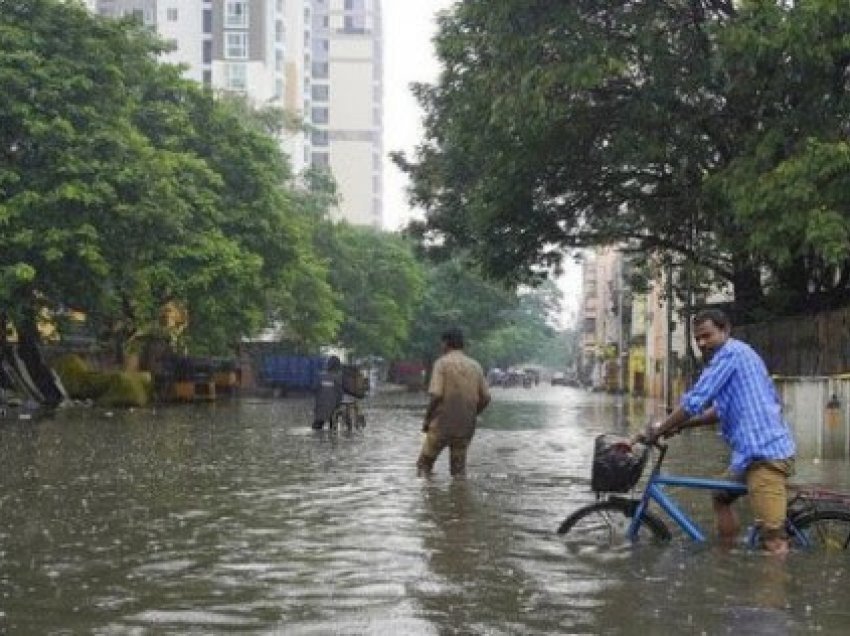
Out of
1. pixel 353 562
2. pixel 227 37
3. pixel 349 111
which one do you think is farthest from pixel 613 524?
pixel 349 111

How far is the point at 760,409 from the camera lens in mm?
7988

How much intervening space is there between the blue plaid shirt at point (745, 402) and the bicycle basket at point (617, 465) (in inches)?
26.2

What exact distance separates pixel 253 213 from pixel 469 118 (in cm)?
2441

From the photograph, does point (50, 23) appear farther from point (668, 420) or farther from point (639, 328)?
point (639, 328)

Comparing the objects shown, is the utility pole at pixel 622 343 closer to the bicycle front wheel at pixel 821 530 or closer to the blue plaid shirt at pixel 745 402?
the bicycle front wheel at pixel 821 530

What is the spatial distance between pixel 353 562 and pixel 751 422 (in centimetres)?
286

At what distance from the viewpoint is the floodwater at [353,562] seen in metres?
6.60

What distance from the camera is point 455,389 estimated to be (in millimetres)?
13375

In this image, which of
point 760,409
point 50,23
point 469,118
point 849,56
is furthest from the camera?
point 50,23

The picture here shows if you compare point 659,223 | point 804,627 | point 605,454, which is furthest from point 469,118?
point 804,627

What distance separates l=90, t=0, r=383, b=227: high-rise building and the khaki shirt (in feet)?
266

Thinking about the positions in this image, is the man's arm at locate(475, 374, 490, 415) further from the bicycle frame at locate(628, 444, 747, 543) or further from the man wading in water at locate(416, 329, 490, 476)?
the bicycle frame at locate(628, 444, 747, 543)

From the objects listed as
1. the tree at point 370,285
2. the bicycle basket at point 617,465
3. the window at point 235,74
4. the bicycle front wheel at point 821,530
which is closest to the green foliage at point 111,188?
the tree at point 370,285

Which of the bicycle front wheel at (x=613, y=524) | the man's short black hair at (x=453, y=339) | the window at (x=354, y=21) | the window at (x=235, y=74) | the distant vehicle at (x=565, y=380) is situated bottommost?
the distant vehicle at (x=565, y=380)
